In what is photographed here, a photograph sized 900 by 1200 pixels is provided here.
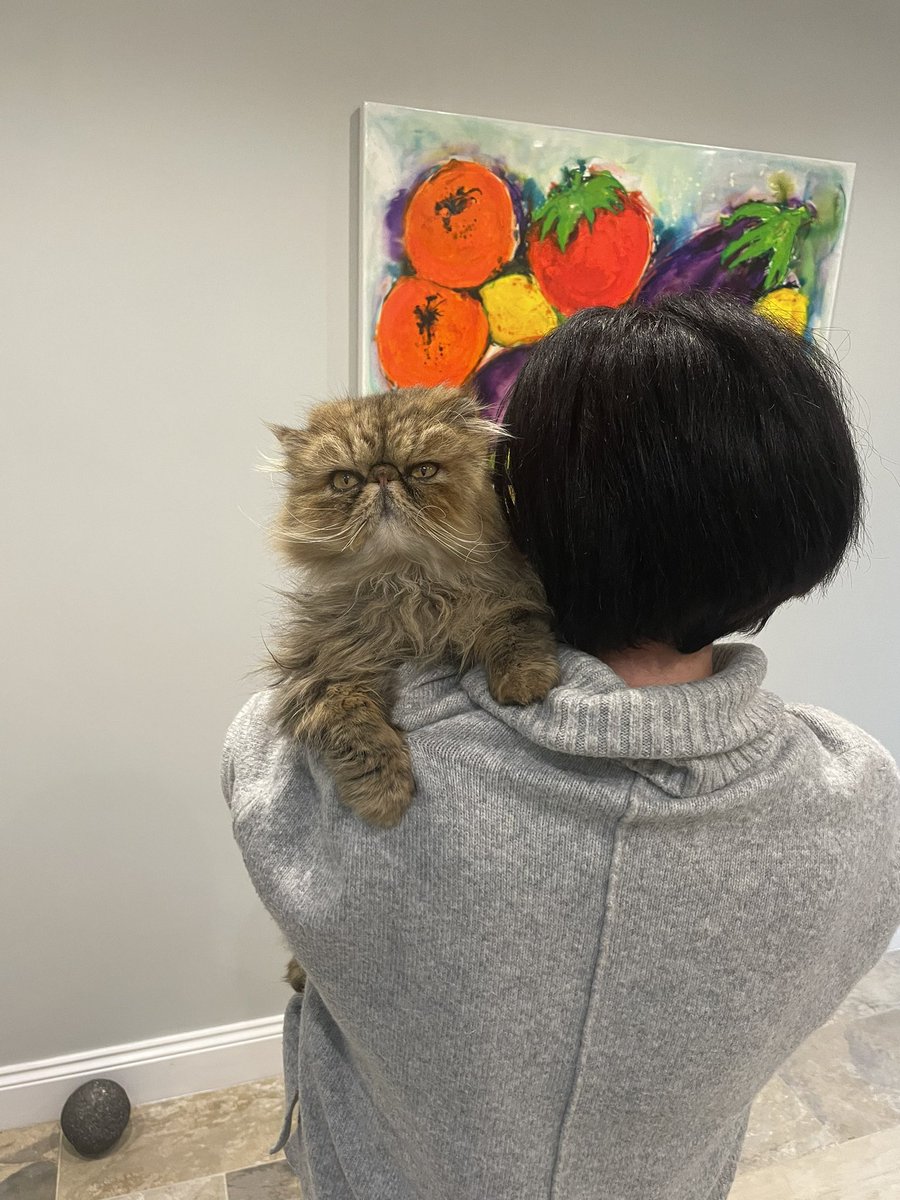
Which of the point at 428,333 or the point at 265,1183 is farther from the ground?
the point at 428,333

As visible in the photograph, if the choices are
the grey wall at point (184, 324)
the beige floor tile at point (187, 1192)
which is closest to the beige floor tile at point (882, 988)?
the grey wall at point (184, 324)

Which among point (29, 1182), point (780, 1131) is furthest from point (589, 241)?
point (29, 1182)

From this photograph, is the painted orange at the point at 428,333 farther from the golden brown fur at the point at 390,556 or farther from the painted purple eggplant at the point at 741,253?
the golden brown fur at the point at 390,556

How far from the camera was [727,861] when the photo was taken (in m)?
0.63

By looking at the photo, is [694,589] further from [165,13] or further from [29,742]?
[29,742]

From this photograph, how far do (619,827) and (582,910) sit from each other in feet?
0.25

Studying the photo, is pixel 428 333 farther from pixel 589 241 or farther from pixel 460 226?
pixel 589 241

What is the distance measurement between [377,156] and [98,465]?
2.56 ft

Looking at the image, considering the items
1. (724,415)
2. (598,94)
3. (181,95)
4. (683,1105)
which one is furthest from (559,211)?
(683,1105)

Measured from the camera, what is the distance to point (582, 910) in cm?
62

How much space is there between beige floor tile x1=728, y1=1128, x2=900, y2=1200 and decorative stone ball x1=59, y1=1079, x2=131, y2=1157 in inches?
52.2

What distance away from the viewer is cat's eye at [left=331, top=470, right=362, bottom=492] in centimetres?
82

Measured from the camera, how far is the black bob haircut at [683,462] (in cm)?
60

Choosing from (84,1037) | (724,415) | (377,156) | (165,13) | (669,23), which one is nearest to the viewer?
(724,415)
